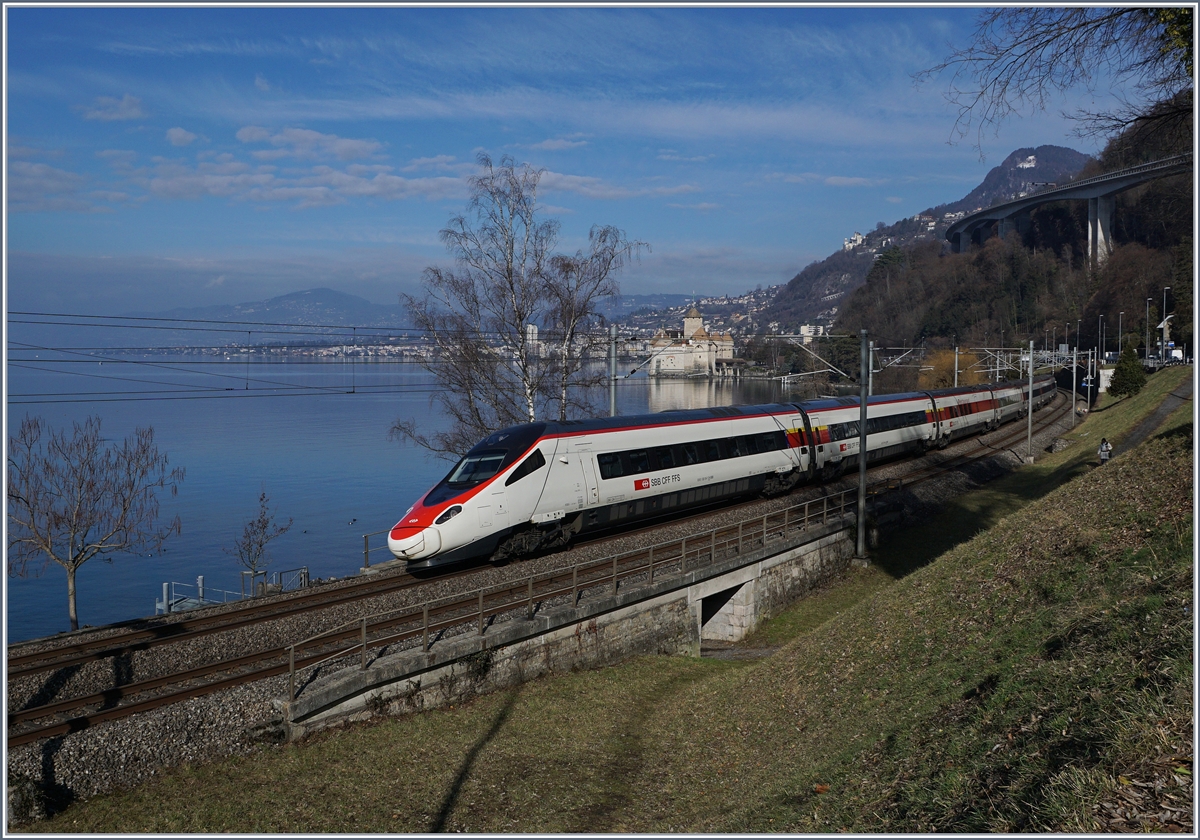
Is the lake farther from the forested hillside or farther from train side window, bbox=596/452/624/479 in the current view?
the forested hillside

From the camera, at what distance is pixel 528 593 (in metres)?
14.7

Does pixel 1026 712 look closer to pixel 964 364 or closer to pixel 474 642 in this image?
pixel 474 642

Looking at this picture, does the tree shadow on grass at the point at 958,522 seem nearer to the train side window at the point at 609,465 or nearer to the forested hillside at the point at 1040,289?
the train side window at the point at 609,465

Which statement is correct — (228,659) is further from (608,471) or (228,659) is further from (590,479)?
(608,471)

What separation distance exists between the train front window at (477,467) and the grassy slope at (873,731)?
4757 mm

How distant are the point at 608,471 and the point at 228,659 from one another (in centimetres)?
976

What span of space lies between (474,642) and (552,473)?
587cm

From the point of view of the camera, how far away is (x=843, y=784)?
839cm

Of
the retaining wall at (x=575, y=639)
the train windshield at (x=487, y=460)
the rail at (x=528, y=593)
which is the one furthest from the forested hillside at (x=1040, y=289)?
the train windshield at (x=487, y=460)

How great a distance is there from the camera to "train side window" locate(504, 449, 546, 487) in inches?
685

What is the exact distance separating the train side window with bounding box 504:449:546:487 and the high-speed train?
0.07 feet

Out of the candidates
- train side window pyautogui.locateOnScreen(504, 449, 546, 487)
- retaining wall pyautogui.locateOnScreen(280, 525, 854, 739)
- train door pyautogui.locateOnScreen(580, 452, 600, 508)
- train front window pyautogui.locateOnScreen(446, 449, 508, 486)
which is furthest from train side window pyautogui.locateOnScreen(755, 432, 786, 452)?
train front window pyautogui.locateOnScreen(446, 449, 508, 486)

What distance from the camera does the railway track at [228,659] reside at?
A: 10.5m

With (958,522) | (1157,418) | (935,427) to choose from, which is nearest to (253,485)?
(935,427)
